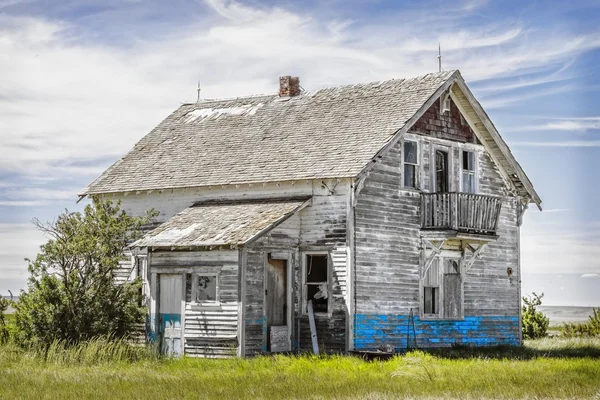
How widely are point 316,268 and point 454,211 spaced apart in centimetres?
426

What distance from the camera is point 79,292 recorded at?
85.7 ft

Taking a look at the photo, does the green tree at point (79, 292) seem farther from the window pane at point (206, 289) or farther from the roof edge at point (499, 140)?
the roof edge at point (499, 140)

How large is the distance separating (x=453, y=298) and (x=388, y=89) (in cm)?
623

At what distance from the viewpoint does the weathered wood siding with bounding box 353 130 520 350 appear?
26.8 m

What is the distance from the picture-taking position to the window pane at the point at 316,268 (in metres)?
27.0

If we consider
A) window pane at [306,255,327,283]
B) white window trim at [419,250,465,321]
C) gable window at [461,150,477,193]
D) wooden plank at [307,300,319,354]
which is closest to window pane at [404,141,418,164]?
gable window at [461,150,477,193]

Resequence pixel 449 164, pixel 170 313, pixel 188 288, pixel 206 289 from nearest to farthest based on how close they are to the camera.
Result: pixel 206 289 → pixel 188 288 → pixel 170 313 → pixel 449 164

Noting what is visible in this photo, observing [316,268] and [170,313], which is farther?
[316,268]

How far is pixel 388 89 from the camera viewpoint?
30.2m

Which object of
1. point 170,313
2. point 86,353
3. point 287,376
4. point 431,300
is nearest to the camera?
point 287,376

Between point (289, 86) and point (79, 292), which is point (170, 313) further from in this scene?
point (289, 86)

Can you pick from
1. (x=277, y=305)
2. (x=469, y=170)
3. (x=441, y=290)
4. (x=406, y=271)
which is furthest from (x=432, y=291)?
(x=277, y=305)

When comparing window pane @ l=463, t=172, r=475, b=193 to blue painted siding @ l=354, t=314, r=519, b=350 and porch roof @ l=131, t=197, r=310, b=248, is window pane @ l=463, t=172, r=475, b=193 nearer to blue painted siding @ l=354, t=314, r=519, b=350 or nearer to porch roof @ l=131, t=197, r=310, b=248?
blue painted siding @ l=354, t=314, r=519, b=350

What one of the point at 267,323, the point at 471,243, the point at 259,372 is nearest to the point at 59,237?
the point at 267,323
